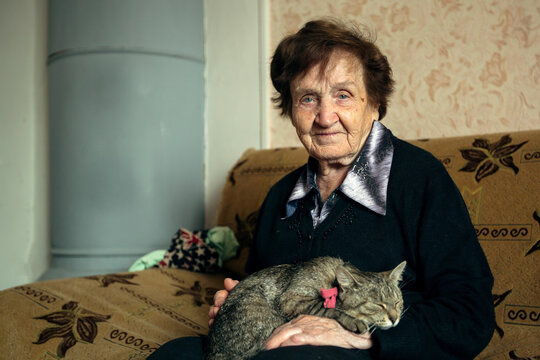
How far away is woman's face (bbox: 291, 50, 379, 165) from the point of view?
1458 mm

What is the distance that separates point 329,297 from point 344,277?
0.06 meters

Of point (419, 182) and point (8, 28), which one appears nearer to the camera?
point (419, 182)

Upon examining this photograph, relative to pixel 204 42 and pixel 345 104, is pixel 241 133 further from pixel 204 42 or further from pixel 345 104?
pixel 345 104

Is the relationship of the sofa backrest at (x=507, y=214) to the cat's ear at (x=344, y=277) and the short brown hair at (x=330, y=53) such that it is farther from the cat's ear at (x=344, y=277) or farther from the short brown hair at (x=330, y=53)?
the cat's ear at (x=344, y=277)

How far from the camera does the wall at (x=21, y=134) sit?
3627mm

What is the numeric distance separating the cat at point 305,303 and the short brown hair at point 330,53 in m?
0.58

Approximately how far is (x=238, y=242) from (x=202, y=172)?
0.98 m

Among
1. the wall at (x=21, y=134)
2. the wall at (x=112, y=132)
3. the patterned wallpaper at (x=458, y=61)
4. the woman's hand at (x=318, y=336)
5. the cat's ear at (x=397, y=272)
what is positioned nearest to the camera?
the woman's hand at (x=318, y=336)

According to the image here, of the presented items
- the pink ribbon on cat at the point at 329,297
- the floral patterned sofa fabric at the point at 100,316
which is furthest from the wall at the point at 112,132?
the pink ribbon on cat at the point at 329,297

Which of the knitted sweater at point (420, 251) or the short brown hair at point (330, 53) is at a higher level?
the short brown hair at point (330, 53)

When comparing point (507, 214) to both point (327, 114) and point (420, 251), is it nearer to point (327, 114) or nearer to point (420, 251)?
point (420, 251)

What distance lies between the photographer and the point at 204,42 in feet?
10.8

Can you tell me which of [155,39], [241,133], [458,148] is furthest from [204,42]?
[458,148]

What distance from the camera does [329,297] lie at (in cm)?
124
